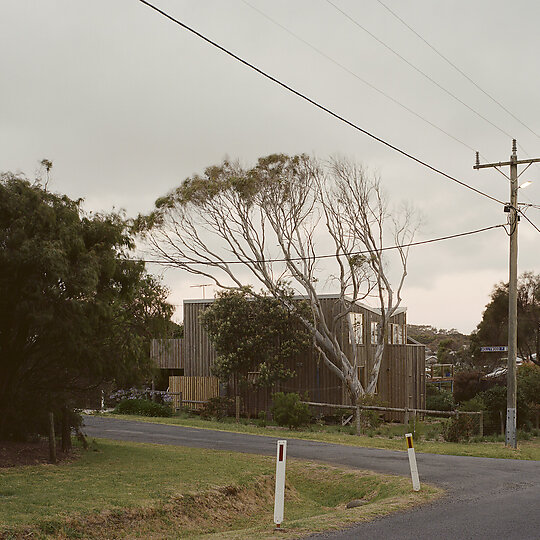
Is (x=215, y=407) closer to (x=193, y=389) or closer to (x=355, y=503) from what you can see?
(x=193, y=389)

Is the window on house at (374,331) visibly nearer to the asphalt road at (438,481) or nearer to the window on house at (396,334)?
the window on house at (396,334)

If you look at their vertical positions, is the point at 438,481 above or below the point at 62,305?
below

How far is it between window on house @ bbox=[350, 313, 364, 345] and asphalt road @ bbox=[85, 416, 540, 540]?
41.4ft

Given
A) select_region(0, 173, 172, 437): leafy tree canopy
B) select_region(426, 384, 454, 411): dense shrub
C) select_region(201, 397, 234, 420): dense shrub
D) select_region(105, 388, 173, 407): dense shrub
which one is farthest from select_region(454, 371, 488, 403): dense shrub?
select_region(0, 173, 172, 437): leafy tree canopy

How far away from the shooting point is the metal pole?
2341 centimetres

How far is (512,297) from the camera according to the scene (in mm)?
23906

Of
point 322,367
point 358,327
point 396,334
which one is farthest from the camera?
point 396,334

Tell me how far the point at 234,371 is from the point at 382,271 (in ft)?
27.5

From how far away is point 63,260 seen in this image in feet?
45.6

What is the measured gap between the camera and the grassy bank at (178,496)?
9867 millimetres

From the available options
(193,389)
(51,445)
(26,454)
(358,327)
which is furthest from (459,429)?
(193,389)

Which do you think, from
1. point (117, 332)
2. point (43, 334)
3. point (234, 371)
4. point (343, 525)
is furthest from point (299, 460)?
point (234, 371)

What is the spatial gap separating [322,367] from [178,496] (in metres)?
23.8

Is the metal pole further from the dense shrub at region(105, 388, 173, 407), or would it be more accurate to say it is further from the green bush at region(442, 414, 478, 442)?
the dense shrub at region(105, 388, 173, 407)
